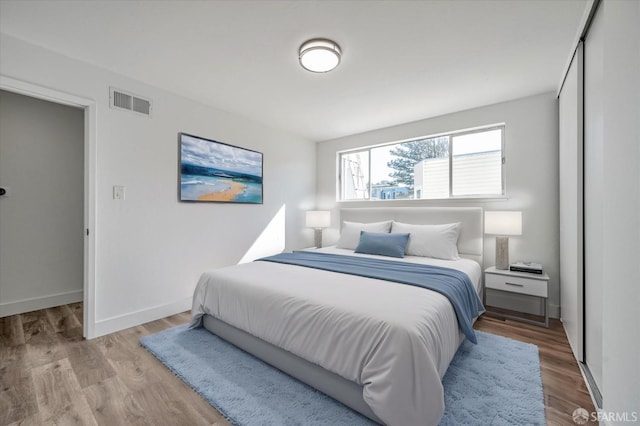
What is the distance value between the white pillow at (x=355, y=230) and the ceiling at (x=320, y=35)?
1.57m

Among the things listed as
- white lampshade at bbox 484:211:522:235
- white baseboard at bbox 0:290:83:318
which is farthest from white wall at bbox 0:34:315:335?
white lampshade at bbox 484:211:522:235

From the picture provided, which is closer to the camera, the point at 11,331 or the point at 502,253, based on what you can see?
the point at 11,331

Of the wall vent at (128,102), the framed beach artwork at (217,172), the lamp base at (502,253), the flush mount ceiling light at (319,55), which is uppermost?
the flush mount ceiling light at (319,55)

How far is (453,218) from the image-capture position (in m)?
3.45

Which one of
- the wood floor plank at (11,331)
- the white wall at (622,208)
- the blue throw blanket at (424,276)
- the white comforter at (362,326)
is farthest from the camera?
the wood floor plank at (11,331)

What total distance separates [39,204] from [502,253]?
5.31 meters

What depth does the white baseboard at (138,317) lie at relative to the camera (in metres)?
2.52

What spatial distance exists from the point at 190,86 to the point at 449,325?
10.6 feet

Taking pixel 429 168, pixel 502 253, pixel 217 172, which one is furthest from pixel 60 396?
pixel 429 168

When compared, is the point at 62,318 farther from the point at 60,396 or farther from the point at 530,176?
the point at 530,176

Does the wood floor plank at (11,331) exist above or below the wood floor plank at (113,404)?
above

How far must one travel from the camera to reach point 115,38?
6.94 feet

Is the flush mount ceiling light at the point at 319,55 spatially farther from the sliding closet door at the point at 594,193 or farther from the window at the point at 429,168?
the window at the point at 429,168

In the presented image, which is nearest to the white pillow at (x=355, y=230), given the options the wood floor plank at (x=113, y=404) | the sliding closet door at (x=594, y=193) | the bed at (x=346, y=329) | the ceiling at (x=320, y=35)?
the bed at (x=346, y=329)
